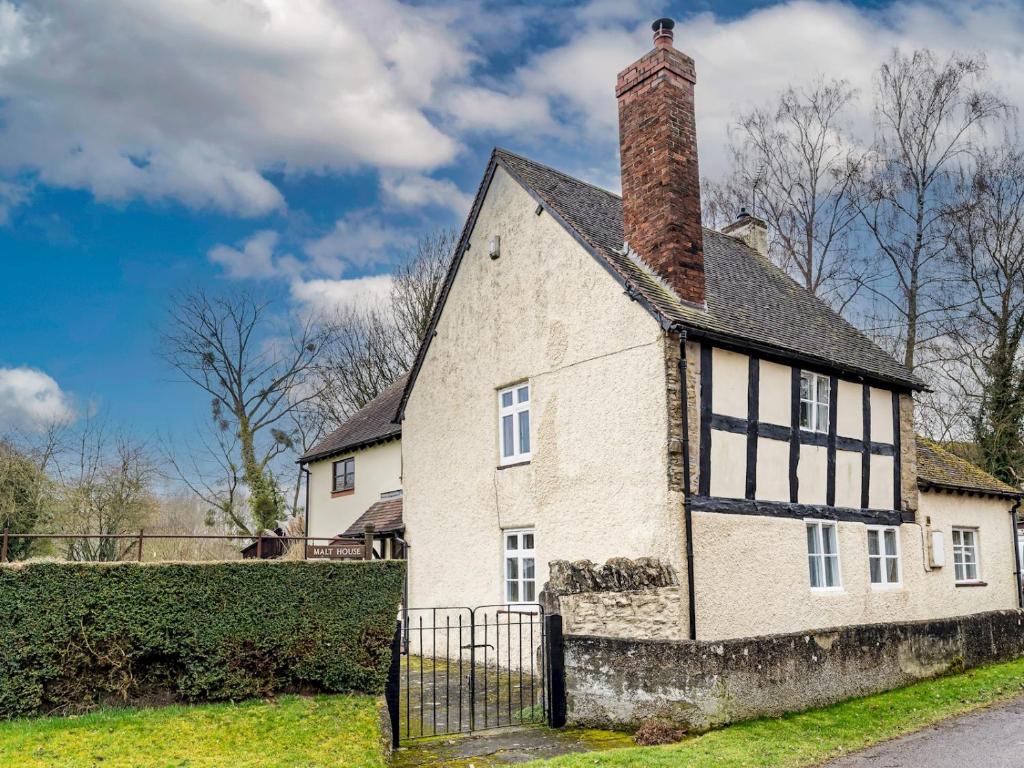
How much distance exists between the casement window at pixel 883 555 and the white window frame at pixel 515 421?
21.4 feet

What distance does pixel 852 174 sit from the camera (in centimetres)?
2847

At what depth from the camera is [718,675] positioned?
10711 mm

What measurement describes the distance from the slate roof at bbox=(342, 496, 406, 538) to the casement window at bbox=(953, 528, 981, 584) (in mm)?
11957

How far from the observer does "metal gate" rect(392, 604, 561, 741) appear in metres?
10.7

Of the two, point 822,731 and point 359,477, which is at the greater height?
point 359,477

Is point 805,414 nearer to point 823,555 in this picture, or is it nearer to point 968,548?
point 823,555

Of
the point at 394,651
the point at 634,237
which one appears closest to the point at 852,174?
the point at 634,237

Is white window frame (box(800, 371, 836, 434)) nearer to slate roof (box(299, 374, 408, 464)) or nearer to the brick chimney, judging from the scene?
the brick chimney

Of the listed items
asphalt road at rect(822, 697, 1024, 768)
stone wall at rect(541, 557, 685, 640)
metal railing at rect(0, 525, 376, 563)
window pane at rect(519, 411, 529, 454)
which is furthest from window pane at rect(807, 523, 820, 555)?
metal railing at rect(0, 525, 376, 563)

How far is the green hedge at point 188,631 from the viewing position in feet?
30.1

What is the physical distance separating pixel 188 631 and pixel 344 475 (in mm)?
15968

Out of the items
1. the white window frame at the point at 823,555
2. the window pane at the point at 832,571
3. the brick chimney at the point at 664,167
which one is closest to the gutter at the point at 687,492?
the brick chimney at the point at 664,167

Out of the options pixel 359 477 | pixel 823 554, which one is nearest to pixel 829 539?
pixel 823 554

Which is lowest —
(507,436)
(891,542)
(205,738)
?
(205,738)
